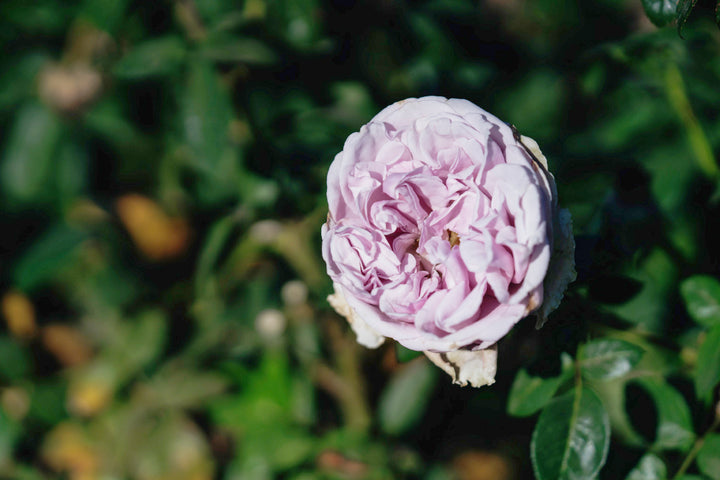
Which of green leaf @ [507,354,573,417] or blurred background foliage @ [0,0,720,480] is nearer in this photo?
green leaf @ [507,354,573,417]

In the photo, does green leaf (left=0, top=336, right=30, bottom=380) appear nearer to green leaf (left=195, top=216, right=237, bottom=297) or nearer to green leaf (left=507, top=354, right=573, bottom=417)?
green leaf (left=195, top=216, right=237, bottom=297)

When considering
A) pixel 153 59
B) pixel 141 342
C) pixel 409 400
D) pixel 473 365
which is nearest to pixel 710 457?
pixel 473 365

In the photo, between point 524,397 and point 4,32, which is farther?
point 4,32

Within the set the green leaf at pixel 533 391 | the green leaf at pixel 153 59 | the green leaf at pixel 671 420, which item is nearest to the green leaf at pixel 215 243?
the green leaf at pixel 153 59

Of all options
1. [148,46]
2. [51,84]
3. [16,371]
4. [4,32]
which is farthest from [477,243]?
[16,371]

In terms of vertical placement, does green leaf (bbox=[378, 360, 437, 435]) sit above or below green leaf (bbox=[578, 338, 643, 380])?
below

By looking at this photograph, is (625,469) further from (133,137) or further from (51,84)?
(51,84)

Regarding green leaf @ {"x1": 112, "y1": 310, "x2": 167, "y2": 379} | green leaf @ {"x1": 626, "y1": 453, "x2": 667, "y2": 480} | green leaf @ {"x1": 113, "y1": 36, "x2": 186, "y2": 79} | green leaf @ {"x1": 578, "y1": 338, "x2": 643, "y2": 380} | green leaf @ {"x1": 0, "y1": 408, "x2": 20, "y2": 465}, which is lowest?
green leaf @ {"x1": 0, "y1": 408, "x2": 20, "y2": 465}

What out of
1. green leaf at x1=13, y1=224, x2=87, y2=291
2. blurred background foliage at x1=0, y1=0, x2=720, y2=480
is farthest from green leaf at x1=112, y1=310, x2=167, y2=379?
green leaf at x1=13, y1=224, x2=87, y2=291
